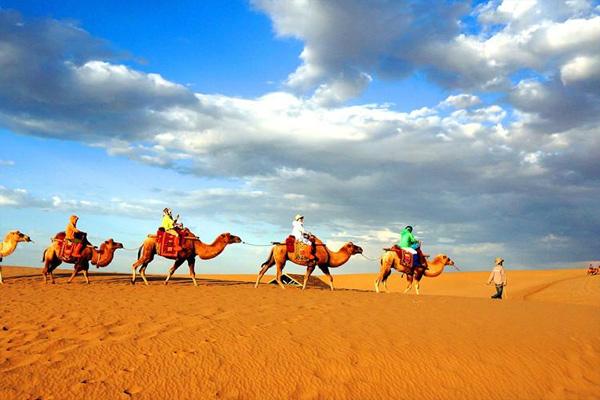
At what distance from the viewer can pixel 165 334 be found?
8938 millimetres

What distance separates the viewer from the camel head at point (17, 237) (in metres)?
20.2

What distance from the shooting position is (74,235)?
19688mm

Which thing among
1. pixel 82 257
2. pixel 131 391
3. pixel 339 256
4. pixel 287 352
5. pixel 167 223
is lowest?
pixel 131 391

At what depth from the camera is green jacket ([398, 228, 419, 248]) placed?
71.2 feet

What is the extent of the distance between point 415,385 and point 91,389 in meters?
4.76

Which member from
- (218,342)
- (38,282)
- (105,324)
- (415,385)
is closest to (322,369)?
(415,385)

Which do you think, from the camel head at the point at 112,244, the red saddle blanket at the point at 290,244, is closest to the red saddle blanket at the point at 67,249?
the camel head at the point at 112,244

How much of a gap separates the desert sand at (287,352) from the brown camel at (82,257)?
278 inches

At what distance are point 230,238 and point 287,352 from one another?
1285 cm

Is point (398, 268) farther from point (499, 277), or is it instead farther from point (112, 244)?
point (112, 244)

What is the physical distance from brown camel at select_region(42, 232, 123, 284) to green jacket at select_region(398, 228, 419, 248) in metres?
Result: 13.3

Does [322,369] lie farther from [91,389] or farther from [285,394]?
[91,389]

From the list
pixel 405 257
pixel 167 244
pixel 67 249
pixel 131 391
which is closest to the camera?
pixel 131 391

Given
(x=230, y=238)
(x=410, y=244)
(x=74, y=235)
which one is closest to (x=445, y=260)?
(x=410, y=244)
